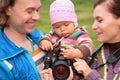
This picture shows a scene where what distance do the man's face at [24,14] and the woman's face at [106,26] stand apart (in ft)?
1.39

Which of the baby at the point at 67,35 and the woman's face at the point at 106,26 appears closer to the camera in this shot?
the woman's face at the point at 106,26

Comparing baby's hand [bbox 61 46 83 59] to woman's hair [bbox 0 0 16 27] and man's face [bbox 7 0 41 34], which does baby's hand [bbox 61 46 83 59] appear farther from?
woman's hair [bbox 0 0 16 27]

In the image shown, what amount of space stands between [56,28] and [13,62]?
59cm

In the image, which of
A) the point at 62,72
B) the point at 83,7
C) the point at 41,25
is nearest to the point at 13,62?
the point at 62,72

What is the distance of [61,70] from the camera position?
3.42 meters

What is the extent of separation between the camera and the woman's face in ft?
11.2

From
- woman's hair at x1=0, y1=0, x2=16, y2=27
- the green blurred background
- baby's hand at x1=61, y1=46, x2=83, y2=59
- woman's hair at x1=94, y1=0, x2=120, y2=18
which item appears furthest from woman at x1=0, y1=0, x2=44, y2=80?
the green blurred background

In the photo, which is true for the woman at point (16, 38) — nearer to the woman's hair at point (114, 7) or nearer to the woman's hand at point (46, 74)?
the woman's hand at point (46, 74)

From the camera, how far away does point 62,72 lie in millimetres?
3430

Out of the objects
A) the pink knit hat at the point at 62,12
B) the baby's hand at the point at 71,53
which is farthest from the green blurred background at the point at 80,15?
the baby's hand at the point at 71,53

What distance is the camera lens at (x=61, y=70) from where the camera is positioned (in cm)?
341

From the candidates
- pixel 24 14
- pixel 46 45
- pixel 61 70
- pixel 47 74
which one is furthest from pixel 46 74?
pixel 24 14

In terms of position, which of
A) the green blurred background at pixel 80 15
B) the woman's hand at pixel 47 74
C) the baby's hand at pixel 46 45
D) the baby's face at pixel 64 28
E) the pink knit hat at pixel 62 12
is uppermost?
the pink knit hat at pixel 62 12

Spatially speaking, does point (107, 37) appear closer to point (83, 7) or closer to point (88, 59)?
point (88, 59)
